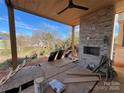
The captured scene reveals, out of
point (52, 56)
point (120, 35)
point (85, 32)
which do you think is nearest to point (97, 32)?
point (85, 32)

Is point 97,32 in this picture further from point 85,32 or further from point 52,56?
point 52,56

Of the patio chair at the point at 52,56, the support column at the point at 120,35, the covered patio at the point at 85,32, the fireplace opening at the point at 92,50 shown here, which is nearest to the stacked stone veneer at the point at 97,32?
the covered patio at the point at 85,32

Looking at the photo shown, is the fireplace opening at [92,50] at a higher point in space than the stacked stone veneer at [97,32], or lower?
lower

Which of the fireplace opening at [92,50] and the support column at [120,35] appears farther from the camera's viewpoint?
the support column at [120,35]

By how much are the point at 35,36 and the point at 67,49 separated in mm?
2552

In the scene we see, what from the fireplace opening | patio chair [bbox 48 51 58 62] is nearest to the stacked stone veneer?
the fireplace opening

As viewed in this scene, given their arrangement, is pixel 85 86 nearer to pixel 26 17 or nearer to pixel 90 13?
pixel 90 13

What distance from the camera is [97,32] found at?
4234 mm

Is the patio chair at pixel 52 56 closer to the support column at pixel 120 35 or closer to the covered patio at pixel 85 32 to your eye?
the covered patio at pixel 85 32

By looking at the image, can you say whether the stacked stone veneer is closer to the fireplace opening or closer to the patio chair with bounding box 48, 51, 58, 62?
the fireplace opening

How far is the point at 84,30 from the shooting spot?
4918mm

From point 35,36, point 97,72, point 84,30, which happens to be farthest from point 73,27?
point 97,72

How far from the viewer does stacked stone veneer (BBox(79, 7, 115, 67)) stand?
12.3 ft

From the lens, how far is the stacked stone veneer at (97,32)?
376 cm
